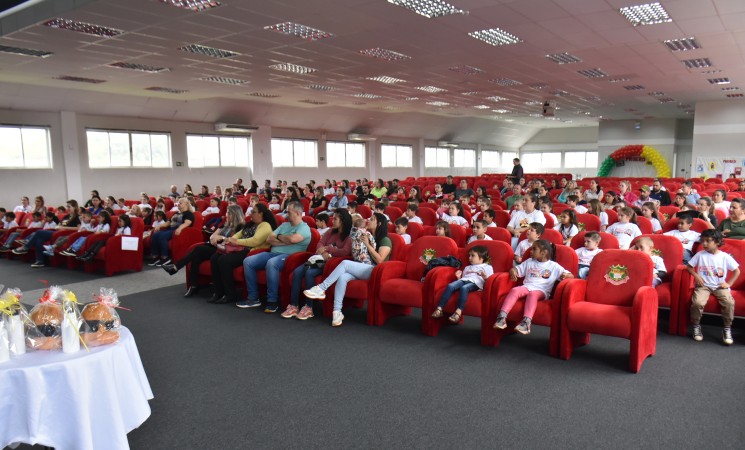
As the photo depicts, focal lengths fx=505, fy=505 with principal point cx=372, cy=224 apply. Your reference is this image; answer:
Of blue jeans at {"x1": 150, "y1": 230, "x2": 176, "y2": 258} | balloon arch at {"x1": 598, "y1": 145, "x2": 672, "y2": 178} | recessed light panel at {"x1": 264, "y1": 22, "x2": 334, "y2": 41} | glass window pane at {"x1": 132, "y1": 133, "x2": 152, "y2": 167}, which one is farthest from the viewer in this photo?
balloon arch at {"x1": 598, "y1": 145, "x2": 672, "y2": 178}

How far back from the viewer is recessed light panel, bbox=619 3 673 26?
7.12 m

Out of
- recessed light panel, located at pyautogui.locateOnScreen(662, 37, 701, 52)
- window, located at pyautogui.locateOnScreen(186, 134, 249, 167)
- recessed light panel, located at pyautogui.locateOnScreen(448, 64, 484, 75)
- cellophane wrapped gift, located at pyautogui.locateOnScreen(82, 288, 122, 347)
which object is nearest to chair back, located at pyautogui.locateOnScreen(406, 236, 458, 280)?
cellophane wrapped gift, located at pyautogui.locateOnScreen(82, 288, 122, 347)

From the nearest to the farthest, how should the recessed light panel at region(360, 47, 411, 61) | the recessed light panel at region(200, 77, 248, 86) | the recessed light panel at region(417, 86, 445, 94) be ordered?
1. the recessed light panel at region(360, 47, 411, 61)
2. the recessed light panel at region(200, 77, 248, 86)
3. the recessed light panel at region(417, 86, 445, 94)

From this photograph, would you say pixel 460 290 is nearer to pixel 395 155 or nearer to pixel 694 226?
pixel 694 226

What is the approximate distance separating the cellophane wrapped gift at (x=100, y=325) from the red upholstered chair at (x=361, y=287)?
8.55 feet

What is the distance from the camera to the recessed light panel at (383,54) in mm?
9555

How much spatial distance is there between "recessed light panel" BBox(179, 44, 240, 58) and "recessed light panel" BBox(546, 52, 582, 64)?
633 cm

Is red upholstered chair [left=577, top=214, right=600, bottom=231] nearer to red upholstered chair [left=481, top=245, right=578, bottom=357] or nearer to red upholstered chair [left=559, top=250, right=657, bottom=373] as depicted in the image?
red upholstered chair [left=481, top=245, right=578, bottom=357]

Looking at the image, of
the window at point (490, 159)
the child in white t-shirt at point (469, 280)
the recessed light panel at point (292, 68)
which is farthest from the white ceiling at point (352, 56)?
the window at point (490, 159)

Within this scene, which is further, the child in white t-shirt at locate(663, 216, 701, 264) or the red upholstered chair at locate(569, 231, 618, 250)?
the child in white t-shirt at locate(663, 216, 701, 264)

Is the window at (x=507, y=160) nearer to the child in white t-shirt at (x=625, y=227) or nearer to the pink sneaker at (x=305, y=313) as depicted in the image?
the child in white t-shirt at (x=625, y=227)

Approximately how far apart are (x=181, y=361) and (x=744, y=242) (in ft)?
16.7

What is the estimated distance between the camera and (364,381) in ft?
12.1

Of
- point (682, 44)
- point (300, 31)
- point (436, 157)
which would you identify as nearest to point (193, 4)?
point (300, 31)
